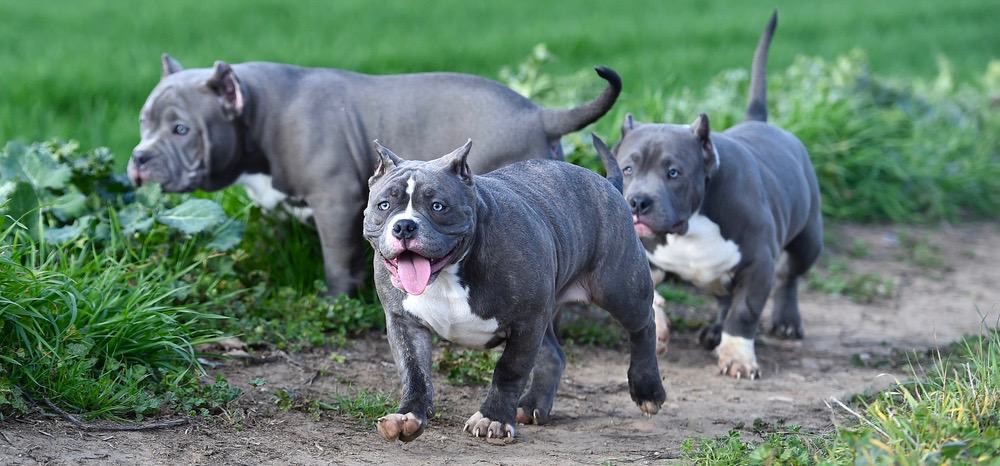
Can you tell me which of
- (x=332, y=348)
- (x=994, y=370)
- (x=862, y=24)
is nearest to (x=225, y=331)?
(x=332, y=348)

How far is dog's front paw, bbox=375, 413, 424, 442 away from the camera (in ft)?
15.4

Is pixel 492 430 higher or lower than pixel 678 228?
lower

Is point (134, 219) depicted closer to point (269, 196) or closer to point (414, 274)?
point (269, 196)

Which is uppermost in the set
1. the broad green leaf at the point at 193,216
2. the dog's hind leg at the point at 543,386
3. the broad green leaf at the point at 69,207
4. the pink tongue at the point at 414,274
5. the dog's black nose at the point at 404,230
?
the dog's black nose at the point at 404,230

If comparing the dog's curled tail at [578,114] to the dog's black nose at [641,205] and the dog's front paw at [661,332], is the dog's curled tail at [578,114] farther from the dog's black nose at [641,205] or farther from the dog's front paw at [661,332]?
the dog's front paw at [661,332]

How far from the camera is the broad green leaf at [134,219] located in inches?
257

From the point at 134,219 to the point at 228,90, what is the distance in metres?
0.85

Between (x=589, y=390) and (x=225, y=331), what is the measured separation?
179cm

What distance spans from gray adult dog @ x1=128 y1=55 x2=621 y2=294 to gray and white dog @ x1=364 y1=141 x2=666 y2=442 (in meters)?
1.21

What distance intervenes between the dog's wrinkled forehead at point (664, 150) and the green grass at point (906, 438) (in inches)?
66.5

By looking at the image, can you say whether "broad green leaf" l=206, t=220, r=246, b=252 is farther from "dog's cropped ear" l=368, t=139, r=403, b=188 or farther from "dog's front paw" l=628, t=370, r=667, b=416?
"dog's front paw" l=628, t=370, r=667, b=416

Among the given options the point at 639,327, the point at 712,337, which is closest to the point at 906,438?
the point at 639,327

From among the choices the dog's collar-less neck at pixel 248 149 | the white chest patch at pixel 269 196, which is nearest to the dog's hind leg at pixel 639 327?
the white chest patch at pixel 269 196

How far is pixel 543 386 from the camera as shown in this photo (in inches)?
221
